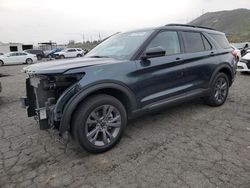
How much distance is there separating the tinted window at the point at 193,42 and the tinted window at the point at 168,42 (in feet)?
0.84

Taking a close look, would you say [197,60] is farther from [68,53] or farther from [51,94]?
[68,53]

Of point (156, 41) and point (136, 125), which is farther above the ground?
point (156, 41)

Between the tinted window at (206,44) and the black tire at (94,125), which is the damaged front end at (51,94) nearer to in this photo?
the black tire at (94,125)

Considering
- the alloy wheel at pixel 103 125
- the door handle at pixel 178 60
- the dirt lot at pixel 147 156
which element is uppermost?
the door handle at pixel 178 60

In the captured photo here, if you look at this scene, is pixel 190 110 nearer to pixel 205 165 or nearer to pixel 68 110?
pixel 205 165

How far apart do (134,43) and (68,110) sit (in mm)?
1702

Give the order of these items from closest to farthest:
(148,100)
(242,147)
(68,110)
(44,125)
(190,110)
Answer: (68,110) < (44,125) < (242,147) < (148,100) < (190,110)

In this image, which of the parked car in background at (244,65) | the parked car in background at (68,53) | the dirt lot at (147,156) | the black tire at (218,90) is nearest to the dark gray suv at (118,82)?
the black tire at (218,90)

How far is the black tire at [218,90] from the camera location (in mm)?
5250

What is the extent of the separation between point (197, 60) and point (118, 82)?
2032 millimetres

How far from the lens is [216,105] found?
546cm

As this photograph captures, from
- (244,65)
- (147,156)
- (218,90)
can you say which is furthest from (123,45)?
(244,65)

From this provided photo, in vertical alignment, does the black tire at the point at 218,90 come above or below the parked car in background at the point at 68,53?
below

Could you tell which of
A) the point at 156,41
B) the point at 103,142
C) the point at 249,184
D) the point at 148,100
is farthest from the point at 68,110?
the point at 249,184
